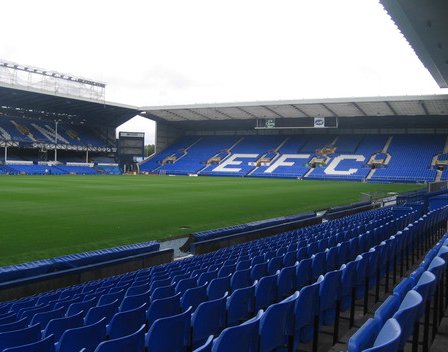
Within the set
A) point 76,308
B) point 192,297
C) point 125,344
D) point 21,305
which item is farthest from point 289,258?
point 125,344

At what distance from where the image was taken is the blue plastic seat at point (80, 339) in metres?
3.31

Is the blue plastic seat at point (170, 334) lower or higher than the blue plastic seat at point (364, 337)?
lower

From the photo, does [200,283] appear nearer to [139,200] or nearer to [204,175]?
[139,200]

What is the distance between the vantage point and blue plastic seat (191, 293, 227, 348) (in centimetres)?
395

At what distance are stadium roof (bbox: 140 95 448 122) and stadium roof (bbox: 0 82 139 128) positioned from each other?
4.65 meters

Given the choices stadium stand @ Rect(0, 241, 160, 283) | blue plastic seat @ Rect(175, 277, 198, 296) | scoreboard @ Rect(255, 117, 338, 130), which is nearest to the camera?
blue plastic seat @ Rect(175, 277, 198, 296)

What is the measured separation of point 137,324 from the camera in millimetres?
4055

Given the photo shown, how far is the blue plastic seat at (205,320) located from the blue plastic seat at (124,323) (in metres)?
0.51

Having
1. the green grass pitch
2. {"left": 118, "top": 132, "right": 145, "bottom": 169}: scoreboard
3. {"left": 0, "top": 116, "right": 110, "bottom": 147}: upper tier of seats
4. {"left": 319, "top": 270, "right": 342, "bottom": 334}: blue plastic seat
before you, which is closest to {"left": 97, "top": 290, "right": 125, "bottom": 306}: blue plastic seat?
{"left": 319, "top": 270, "right": 342, "bottom": 334}: blue plastic seat

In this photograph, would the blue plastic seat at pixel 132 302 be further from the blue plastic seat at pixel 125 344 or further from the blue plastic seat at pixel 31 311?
the blue plastic seat at pixel 125 344

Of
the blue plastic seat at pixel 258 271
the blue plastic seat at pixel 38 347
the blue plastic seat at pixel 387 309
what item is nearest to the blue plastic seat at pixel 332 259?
the blue plastic seat at pixel 258 271

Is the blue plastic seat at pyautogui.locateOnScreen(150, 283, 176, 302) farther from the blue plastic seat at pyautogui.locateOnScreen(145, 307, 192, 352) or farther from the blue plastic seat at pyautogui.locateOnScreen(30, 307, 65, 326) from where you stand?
the blue plastic seat at pyautogui.locateOnScreen(145, 307, 192, 352)

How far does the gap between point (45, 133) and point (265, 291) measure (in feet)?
213

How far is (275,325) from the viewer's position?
3635 mm
